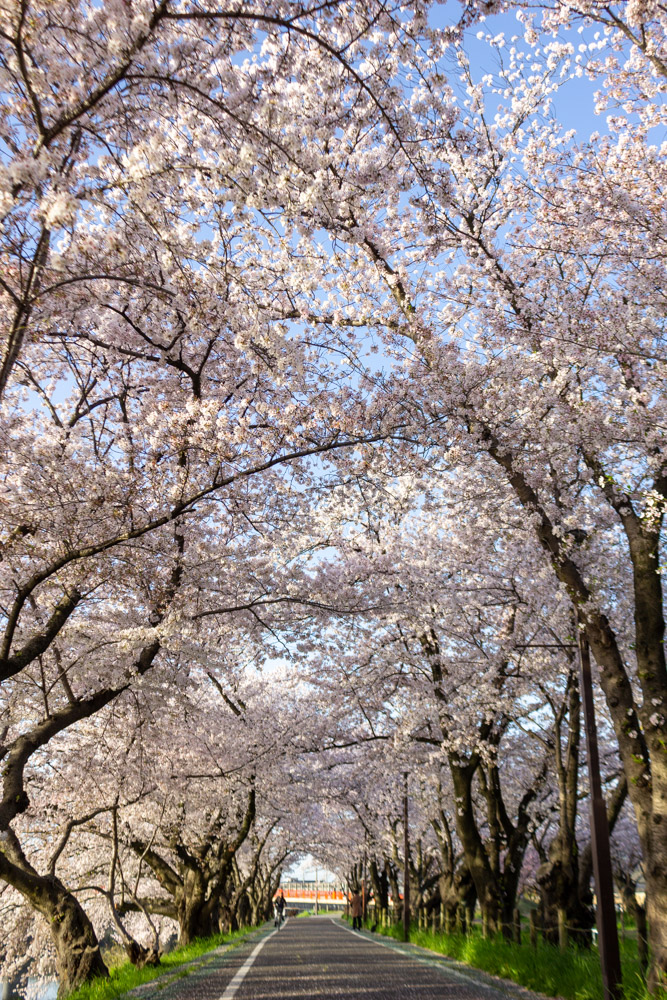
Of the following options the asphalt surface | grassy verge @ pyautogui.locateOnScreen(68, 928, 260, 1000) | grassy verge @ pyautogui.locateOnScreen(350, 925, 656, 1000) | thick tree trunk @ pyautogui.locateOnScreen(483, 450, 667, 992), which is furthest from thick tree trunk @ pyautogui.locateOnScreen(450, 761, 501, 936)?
thick tree trunk @ pyautogui.locateOnScreen(483, 450, 667, 992)

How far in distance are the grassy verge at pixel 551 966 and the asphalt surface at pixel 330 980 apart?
0.27m

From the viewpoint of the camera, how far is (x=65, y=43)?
4934 millimetres

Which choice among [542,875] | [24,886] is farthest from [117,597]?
[542,875]

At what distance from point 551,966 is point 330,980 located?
11.2ft

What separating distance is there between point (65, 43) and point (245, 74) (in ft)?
4.77

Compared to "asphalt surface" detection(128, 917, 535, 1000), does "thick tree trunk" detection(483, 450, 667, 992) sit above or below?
above

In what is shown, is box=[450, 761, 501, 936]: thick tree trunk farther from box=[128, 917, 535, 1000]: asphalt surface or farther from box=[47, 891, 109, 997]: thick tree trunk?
box=[47, 891, 109, 997]: thick tree trunk

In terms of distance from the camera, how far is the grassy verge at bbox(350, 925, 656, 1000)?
26.1 feet

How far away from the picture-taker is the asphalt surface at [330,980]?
8.78m

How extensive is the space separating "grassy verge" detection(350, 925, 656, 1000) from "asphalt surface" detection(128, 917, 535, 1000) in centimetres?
27

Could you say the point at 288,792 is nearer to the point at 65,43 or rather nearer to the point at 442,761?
the point at 442,761

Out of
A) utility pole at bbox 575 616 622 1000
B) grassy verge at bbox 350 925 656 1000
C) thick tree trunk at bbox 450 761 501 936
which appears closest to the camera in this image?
utility pole at bbox 575 616 622 1000

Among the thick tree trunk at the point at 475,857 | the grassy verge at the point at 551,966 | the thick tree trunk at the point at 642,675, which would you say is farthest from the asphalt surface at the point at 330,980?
the thick tree trunk at the point at 642,675

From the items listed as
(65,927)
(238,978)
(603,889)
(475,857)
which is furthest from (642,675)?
(65,927)
